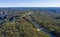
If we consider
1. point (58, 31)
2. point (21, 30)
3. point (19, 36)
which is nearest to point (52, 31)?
point (58, 31)

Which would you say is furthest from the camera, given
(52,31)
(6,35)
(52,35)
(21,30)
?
(52,31)

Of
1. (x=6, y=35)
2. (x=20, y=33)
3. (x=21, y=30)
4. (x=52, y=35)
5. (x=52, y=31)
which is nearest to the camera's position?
(x=6, y=35)

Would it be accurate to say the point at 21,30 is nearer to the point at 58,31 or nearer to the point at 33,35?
the point at 33,35

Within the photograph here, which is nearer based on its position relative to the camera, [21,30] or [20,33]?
[20,33]

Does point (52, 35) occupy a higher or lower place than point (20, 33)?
lower

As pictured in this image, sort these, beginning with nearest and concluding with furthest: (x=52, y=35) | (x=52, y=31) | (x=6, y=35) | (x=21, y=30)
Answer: (x=6, y=35)
(x=21, y=30)
(x=52, y=35)
(x=52, y=31)

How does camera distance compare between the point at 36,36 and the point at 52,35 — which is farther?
the point at 52,35

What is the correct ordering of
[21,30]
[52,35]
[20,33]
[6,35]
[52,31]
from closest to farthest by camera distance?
[6,35], [20,33], [21,30], [52,35], [52,31]

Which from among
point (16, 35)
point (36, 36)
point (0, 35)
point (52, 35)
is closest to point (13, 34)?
point (16, 35)

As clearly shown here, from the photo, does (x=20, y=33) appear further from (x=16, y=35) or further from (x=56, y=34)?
(x=56, y=34)
